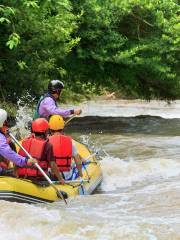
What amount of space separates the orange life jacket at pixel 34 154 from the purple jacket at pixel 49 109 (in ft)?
6.01

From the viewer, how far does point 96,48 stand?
689 inches

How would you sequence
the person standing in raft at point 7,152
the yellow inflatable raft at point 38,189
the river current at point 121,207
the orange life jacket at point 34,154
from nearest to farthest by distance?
the river current at point 121,207, the yellow inflatable raft at point 38,189, the person standing in raft at point 7,152, the orange life jacket at point 34,154

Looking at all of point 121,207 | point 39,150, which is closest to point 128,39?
point 39,150

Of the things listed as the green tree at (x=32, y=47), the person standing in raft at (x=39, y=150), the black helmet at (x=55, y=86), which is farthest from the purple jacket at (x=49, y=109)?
the green tree at (x=32, y=47)

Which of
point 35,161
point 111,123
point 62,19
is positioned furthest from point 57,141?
point 111,123

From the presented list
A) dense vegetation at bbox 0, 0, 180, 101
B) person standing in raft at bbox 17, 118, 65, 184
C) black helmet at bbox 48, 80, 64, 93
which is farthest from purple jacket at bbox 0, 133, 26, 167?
dense vegetation at bbox 0, 0, 180, 101

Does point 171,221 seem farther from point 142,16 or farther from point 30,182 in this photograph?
point 142,16

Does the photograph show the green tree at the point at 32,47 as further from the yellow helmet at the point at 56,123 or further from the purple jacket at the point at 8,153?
the purple jacket at the point at 8,153

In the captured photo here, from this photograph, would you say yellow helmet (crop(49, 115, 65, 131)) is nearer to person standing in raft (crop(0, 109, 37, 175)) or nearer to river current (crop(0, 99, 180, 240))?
person standing in raft (crop(0, 109, 37, 175))

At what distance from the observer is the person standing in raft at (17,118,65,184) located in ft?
24.6

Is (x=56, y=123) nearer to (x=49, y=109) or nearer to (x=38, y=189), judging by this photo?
(x=38, y=189)

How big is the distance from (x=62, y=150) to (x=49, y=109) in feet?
4.86

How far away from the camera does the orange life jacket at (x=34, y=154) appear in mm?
7555

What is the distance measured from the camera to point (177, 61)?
709 inches
